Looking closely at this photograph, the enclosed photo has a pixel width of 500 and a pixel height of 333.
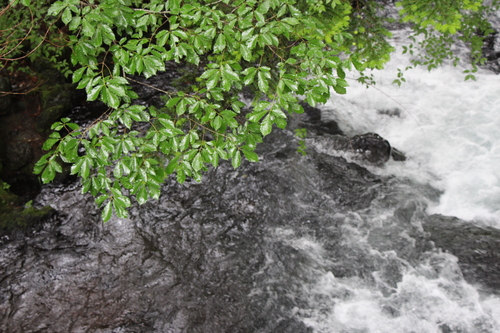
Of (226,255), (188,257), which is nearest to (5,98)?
(188,257)

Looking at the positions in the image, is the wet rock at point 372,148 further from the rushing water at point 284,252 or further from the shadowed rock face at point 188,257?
the shadowed rock face at point 188,257

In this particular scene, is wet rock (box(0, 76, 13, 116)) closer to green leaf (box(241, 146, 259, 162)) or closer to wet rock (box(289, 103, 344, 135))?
wet rock (box(289, 103, 344, 135))

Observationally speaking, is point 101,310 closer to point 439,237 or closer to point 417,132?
point 439,237

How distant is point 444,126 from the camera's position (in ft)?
22.5

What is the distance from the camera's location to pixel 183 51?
2.23 metres

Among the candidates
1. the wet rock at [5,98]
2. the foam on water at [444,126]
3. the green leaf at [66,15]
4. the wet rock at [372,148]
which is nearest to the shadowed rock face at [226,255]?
the wet rock at [372,148]

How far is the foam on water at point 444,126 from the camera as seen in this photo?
216 inches

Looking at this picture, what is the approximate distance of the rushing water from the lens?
156 inches

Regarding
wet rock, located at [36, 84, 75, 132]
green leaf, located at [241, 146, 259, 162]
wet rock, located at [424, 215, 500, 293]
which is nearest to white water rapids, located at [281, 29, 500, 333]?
wet rock, located at [424, 215, 500, 293]

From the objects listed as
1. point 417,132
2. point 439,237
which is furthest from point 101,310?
point 417,132

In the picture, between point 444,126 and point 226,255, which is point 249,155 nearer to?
point 226,255

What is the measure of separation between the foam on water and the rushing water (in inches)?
1.5

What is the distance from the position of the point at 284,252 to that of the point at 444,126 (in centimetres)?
441

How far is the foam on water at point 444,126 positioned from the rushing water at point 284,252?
1.5 inches
